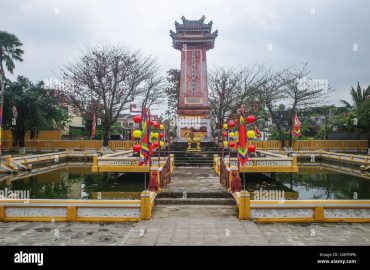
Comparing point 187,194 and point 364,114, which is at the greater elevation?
point 364,114

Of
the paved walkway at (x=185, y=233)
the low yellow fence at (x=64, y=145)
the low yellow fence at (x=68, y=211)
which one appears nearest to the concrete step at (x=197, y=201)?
the paved walkway at (x=185, y=233)

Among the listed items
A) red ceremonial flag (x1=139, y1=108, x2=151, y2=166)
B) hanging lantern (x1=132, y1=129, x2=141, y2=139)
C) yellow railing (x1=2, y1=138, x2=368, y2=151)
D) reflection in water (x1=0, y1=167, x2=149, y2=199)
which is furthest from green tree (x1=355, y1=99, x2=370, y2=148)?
red ceremonial flag (x1=139, y1=108, x2=151, y2=166)

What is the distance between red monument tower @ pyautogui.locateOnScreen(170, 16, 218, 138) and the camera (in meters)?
27.9

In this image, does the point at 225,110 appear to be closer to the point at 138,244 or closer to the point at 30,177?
the point at 30,177

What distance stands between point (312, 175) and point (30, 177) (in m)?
17.9

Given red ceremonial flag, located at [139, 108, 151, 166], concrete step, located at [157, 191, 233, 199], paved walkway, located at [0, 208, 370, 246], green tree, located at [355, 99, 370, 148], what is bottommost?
paved walkway, located at [0, 208, 370, 246]

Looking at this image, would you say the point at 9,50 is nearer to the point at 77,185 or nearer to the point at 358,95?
the point at 77,185

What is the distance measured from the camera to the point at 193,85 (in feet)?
92.4

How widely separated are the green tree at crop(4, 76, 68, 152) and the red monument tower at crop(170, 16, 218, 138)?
47.7 ft

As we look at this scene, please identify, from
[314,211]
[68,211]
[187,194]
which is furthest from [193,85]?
[68,211]

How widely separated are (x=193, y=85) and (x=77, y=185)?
15.3 m

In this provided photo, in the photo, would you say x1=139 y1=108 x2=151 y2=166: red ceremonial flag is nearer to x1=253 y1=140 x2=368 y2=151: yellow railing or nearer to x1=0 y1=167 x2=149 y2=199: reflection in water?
x1=0 y1=167 x2=149 y2=199: reflection in water

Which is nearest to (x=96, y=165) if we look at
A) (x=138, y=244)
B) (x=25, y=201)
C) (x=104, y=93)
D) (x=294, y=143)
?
(x=25, y=201)
